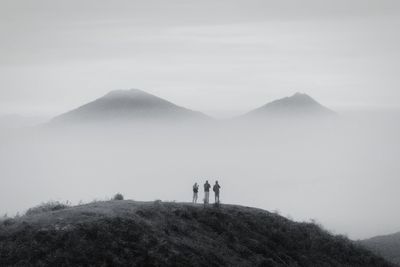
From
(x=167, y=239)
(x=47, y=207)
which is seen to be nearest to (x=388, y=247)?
(x=167, y=239)

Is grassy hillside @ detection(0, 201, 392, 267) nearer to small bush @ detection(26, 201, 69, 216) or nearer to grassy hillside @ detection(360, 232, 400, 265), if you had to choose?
small bush @ detection(26, 201, 69, 216)

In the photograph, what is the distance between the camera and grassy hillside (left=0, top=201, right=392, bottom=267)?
2830cm

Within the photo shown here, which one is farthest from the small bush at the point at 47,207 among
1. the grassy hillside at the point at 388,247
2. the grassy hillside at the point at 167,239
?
the grassy hillside at the point at 388,247

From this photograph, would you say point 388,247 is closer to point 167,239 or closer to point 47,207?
point 167,239

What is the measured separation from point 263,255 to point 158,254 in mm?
9251

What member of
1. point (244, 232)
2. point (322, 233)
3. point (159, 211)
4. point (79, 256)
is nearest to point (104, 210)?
point (159, 211)

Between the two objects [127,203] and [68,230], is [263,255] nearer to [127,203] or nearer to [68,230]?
[127,203]

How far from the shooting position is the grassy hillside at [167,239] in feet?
92.8

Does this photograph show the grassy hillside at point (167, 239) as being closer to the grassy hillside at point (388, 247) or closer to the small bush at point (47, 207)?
the small bush at point (47, 207)

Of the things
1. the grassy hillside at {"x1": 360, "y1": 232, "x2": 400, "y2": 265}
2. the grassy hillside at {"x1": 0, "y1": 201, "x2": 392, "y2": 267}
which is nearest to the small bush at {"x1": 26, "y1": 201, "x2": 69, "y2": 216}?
the grassy hillside at {"x1": 0, "y1": 201, "x2": 392, "y2": 267}

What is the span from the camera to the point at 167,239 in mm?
32094

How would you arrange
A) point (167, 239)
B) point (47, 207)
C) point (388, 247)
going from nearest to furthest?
point (167, 239) < point (47, 207) < point (388, 247)

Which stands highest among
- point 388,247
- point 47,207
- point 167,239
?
point 47,207

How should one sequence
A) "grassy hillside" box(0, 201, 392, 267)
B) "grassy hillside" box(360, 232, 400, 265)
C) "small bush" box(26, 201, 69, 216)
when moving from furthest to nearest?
"grassy hillside" box(360, 232, 400, 265), "small bush" box(26, 201, 69, 216), "grassy hillside" box(0, 201, 392, 267)
